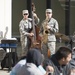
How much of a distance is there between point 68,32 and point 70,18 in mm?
589

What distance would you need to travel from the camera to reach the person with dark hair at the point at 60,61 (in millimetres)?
5180

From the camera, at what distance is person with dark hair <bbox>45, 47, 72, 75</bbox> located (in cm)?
518

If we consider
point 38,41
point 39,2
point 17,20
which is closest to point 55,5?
point 39,2

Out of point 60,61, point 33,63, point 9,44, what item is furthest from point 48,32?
point 33,63

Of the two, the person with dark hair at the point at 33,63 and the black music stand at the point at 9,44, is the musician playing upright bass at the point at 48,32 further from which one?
the person with dark hair at the point at 33,63

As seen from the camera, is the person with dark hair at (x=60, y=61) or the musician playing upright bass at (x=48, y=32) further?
the musician playing upright bass at (x=48, y=32)

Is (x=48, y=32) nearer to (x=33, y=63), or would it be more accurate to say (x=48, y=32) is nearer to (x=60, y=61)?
(x=60, y=61)

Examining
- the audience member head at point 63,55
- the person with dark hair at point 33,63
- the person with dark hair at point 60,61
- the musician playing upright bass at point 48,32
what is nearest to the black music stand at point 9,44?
the musician playing upright bass at point 48,32

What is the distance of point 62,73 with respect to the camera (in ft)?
17.8

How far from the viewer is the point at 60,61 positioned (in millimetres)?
5234

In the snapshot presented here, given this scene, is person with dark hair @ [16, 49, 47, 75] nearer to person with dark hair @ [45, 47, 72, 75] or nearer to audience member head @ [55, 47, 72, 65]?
person with dark hair @ [45, 47, 72, 75]

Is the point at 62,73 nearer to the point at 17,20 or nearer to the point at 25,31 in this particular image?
the point at 25,31

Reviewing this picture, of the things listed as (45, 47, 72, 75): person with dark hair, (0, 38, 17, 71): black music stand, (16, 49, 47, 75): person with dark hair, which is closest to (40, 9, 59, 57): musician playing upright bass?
(0, 38, 17, 71): black music stand

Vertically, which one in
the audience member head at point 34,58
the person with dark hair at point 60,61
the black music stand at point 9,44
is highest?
the audience member head at point 34,58
